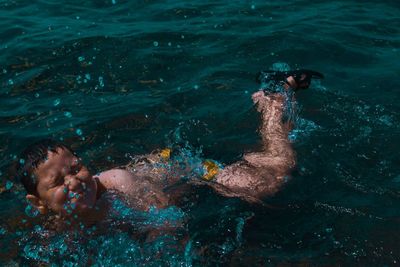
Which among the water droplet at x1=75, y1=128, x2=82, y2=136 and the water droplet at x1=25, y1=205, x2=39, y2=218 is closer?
the water droplet at x1=25, y1=205, x2=39, y2=218

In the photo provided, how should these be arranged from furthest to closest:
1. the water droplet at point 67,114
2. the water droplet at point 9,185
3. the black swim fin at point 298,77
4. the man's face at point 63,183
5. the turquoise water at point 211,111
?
the water droplet at point 67,114, the black swim fin at point 298,77, the water droplet at point 9,185, the turquoise water at point 211,111, the man's face at point 63,183

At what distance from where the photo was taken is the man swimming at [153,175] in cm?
381

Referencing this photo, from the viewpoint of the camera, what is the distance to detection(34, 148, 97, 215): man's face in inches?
149

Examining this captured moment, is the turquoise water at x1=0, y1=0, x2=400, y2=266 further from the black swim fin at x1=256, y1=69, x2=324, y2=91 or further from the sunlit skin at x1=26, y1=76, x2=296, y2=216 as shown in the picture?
the black swim fin at x1=256, y1=69, x2=324, y2=91

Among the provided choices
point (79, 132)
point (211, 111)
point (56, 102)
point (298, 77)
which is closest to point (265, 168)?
point (298, 77)

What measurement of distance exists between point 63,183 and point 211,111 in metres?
2.61

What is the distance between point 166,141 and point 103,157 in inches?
26.9

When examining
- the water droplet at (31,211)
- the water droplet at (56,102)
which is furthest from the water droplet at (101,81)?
the water droplet at (31,211)

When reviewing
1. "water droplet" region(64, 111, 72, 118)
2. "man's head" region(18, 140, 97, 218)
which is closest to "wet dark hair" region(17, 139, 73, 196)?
"man's head" region(18, 140, 97, 218)

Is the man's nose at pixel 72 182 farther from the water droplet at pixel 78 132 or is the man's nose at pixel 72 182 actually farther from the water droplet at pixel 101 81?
the water droplet at pixel 101 81

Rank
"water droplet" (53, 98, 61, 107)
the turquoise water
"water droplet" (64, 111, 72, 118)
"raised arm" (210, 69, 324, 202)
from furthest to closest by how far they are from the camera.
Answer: "water droplet" (53, 98, 61, 107), "water droplet" (64, 111, 72, 118), "raised arm" (210, 69, 324, 202), the turquoise water

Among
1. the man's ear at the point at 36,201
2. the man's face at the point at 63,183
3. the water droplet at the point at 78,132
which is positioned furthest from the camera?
the water droplet at the point at 78,132

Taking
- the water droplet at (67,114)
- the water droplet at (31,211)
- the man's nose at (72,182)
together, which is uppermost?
the man's nose at (72,182)

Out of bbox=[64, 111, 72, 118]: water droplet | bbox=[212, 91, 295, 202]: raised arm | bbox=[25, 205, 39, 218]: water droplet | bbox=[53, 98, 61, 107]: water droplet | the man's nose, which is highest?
the man's nose
